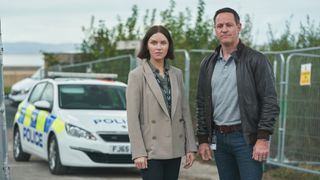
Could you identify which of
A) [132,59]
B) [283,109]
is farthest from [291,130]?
[132,59]

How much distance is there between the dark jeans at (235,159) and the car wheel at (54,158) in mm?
6203

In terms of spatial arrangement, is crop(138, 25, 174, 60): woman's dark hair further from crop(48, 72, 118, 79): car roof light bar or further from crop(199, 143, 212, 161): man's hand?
crop(48, 72, 118, 79): car roof light bar

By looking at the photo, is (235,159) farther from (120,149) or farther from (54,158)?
(54,158)

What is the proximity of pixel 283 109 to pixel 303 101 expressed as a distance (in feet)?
1.78

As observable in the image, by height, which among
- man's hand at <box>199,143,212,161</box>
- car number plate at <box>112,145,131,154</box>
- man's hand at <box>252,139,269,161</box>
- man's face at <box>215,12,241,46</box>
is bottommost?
car number plate at <box>112,145,131,154</box>

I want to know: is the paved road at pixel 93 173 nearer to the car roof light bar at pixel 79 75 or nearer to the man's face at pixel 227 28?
the car roof light bar at pixel 79 75

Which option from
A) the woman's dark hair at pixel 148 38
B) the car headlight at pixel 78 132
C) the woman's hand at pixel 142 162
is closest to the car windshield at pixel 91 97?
the car headlight at pixel 78 132

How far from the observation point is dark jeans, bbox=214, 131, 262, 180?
557 cm

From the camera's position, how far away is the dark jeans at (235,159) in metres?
5.57

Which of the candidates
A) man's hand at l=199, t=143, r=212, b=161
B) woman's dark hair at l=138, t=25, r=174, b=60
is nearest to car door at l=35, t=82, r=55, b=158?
woman's dark hair at l=138, t=25, r=174, b=60

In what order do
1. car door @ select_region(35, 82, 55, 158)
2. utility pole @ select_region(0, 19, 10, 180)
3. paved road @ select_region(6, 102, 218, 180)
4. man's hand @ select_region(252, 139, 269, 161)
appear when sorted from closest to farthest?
man's hand @ select_region(252, 139, 269, 161) < utility pole @ select_region(0, 19, 10, 180) < paved road @ select_region(6, 102, 218, 180) < car door @ select_region(35, 82, 55, 158)

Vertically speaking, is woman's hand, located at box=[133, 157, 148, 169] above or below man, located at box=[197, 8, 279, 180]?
below

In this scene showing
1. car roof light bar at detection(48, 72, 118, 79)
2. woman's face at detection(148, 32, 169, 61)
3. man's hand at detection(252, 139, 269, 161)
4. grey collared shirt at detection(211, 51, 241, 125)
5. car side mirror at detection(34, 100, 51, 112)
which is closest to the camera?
man's hand at detection(252, 139, 269, 161)

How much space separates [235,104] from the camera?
5.59 metres
